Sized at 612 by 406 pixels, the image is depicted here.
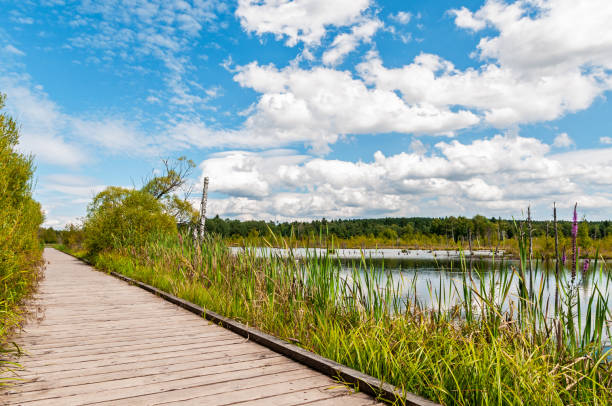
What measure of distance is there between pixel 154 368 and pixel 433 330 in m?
2.48

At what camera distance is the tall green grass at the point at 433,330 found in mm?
2574

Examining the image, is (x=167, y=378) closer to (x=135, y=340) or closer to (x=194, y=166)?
(x=135, y=340)

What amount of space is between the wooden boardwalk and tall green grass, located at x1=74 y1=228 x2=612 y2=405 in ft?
1.30

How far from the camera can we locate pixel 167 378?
309cm

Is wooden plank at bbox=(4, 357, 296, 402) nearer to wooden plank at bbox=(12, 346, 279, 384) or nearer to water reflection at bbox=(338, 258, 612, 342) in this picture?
wooden plank at bbox=(12, 346, 279, 384)

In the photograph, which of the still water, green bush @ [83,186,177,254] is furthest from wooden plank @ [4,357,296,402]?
green bush @ [83,186,177,254]

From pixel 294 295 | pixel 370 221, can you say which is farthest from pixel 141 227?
pixel 370 221

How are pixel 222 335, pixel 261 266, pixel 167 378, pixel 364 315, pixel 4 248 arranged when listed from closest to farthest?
pixel 167 378 < pixel 4 248 < pixel 364 315 < pixel 222 335 < pixel 261 266

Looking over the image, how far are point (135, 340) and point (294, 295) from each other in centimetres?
180

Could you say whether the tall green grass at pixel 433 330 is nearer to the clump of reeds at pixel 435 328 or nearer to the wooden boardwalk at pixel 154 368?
the clump of reeds at pixel 435 328

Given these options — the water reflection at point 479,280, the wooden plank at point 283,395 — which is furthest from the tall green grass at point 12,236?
the water reflection at point 479,280

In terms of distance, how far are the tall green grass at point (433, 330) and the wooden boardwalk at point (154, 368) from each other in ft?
1.30

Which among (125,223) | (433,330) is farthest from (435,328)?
(125,223)

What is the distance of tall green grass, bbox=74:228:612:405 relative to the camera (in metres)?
2.57
